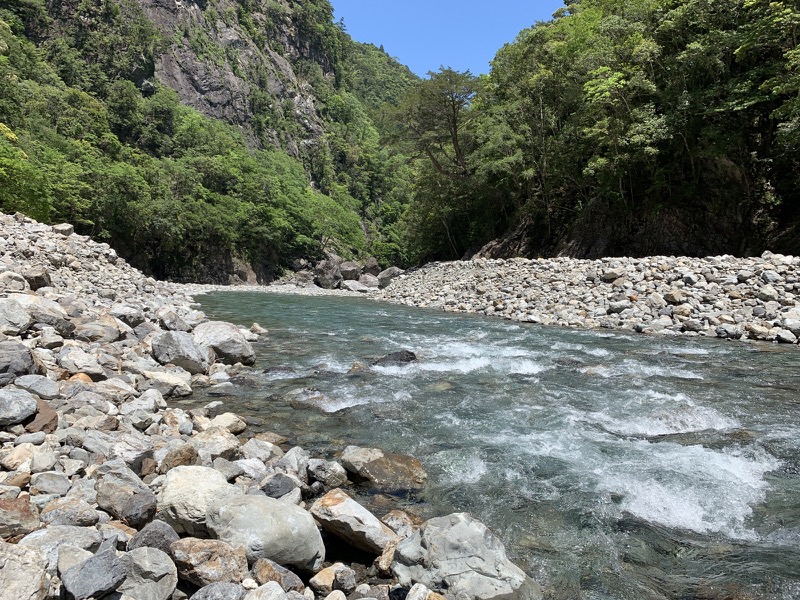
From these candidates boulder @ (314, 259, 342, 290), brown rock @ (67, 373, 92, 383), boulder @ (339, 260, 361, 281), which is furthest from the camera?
boulder @ (339, 260, 361, 281)

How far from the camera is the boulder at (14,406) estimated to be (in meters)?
3.90

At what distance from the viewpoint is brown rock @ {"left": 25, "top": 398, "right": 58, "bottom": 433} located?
397 cm

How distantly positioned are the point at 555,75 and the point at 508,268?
11797mm

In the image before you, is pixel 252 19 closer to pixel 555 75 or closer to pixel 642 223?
pixel 555 75

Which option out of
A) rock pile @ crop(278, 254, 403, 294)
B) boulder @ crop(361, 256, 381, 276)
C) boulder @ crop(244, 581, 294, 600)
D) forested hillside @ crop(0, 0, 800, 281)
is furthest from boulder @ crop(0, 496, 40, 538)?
boulder @ crop(361, 256, 381, 276)

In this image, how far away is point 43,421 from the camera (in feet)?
13.3

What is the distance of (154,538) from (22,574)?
2.21 ft

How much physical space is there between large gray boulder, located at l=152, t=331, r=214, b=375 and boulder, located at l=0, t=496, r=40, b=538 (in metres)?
4.68

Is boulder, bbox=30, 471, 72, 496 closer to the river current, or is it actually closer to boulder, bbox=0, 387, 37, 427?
boulder, bbox=0, 387, 37, 427

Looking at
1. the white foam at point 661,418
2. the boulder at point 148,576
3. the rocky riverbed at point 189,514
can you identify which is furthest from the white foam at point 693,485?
the boulder at point 148,576

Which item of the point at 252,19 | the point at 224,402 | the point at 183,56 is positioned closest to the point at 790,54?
the point at 224,402

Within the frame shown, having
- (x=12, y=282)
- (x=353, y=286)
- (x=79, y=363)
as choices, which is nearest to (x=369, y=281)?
(x=353, y=286)

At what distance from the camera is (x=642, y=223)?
20859 millimetres

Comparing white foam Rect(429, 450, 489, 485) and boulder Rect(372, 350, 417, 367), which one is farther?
boulder Rect(372, 350, 417, 367)
